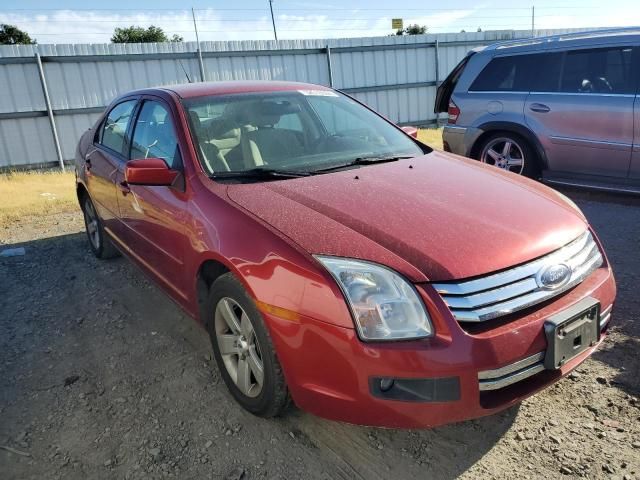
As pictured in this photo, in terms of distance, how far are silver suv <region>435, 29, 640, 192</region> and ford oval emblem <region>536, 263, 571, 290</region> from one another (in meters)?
3.78

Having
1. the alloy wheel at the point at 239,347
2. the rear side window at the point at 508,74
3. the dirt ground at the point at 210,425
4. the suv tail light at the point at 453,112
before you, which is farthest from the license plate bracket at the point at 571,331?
the suv tail light at the point at 453,112

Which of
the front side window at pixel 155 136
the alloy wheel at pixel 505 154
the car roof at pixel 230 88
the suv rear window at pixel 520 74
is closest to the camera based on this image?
the front side window at pixel 155 136

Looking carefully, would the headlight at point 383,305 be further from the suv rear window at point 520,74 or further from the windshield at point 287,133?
the suv rear window at point 520,74

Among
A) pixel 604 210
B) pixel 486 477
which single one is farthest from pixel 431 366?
pixel 604 210

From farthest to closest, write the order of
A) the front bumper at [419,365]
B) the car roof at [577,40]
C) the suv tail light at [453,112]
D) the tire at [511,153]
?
the suv tail light at [453,112]
the tire at [511,153]
the car roof at [577,40]
the front bumper at [419,365]

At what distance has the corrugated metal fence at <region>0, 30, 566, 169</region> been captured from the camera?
1059cm

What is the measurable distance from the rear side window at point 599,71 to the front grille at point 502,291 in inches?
163

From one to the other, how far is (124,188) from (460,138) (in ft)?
14.3

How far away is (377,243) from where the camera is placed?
2.12 m

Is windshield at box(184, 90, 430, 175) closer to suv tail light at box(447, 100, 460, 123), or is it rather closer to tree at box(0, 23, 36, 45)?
suv tail light at box(447, 100, 460, 123)

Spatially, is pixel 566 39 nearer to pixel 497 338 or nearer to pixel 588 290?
pixel 588 290

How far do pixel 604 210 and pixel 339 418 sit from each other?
4.70 m

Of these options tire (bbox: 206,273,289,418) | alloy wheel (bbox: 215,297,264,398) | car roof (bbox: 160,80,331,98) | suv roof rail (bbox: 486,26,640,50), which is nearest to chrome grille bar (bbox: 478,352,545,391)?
tire (bbox: 206,273,289,418)

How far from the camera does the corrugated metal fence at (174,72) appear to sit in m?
10.6
